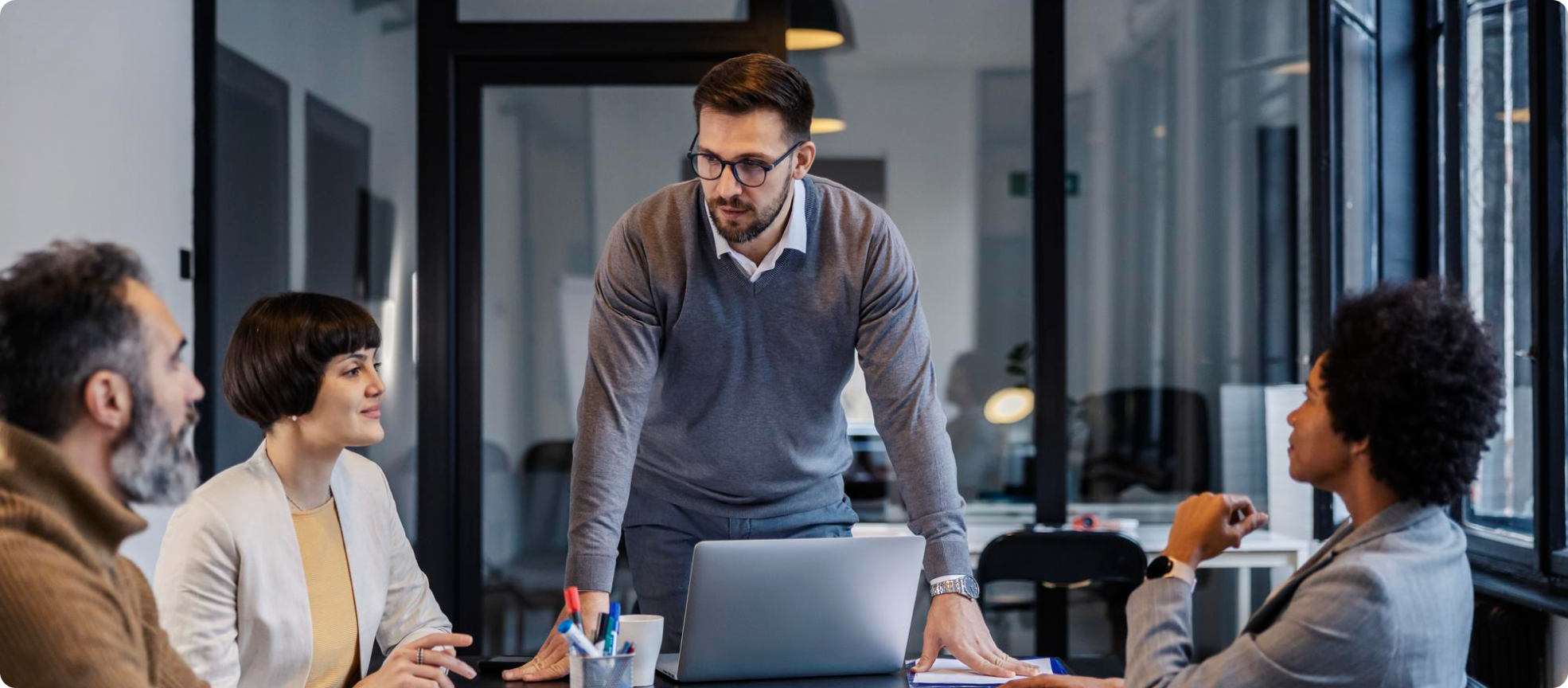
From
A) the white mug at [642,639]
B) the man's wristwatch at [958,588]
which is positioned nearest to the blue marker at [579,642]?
the white mug at [642,639]

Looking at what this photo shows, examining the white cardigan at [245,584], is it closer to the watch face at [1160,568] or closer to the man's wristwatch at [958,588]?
the man's wristwatch at [958,588]

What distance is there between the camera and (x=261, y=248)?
3969mm

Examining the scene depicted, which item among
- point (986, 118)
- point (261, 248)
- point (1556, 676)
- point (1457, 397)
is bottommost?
point (1556, 676)

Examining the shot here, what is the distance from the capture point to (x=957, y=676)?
1.79 meters

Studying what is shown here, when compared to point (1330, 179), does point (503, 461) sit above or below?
below

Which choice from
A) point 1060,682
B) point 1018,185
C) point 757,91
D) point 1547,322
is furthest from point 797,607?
point 1018,185

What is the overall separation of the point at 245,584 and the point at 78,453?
645 millimetres

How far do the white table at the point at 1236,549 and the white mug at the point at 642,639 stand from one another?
5.65ft

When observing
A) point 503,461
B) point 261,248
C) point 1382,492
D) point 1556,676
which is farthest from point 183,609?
point 1556,676

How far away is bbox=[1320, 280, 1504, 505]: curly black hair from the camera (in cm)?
139

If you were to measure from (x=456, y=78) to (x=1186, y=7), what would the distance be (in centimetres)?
223

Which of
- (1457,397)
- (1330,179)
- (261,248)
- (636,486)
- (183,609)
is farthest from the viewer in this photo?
(261,248)

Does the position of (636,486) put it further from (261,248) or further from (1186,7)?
(1186,7)

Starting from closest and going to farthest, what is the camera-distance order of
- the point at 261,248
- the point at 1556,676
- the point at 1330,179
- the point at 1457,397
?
the point at 1457,397 → the point at 1556,676 → the point at 1330,179 → the point at 261,248
